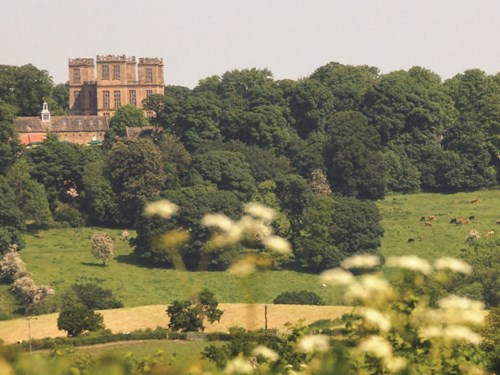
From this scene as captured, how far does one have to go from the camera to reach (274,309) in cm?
6538

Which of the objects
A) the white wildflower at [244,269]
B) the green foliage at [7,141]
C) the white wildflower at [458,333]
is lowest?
the white wildflower at [458,333]

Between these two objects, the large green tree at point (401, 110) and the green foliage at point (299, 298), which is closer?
the green foliage at point (299, 298)

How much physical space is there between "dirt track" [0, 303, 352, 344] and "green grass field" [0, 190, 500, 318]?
267cm

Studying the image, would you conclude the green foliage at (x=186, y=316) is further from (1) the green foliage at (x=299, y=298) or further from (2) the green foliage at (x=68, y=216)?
(2) the green foliage at (x=68, y=216)

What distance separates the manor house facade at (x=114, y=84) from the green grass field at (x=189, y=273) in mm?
45653

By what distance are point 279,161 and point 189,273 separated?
62.2 ft

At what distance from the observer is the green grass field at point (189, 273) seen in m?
73.6

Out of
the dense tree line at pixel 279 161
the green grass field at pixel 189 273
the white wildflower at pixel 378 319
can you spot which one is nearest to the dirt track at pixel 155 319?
the green grass field at pixel 189 273

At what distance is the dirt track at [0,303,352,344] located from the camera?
5981 centimetres

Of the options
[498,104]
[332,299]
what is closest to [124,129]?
[498,104]

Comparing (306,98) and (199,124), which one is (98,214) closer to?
(199,124)

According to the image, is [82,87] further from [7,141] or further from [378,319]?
[378,319]

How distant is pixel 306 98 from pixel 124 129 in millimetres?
14480

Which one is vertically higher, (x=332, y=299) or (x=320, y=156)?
(x=320, y=156)
